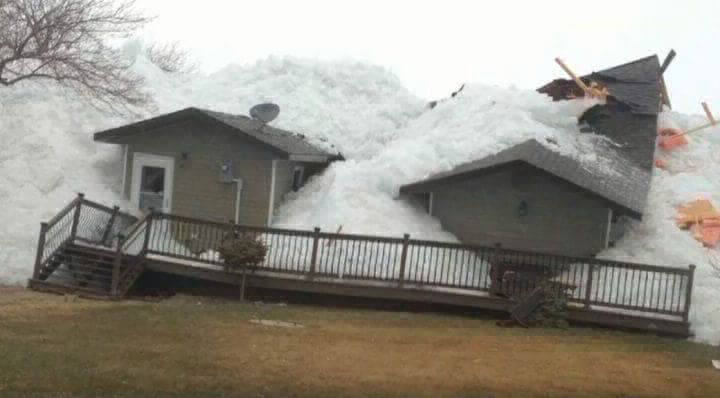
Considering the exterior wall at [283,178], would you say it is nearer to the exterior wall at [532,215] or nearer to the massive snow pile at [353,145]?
the massive snow pile at [353,145]

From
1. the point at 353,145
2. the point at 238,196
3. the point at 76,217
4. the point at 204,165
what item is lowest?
the point at 76,217

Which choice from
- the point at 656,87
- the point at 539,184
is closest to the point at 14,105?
the point at 539,184

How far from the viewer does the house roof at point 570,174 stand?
21.4 metres

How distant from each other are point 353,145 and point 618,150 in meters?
9.06

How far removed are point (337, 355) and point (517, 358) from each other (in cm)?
303

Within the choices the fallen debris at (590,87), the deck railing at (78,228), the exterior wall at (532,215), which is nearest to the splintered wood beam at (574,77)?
the fallen debris at (590,87)

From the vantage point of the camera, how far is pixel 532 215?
72.9ft

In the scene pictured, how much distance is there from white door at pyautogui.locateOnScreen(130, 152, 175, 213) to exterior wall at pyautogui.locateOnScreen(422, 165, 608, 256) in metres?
8.50

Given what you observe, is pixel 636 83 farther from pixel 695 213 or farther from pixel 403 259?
pixel 403 259

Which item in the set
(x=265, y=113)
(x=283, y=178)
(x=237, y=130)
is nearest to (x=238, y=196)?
(x=283, y=178)

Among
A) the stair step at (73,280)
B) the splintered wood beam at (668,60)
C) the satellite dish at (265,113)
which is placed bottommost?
Result: the stair step at (73,280)

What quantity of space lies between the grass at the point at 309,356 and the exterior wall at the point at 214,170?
5.89 metres

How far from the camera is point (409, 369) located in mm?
12078

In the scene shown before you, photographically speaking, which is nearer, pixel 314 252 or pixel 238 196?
pixel 314 252
